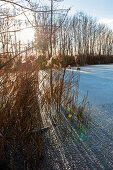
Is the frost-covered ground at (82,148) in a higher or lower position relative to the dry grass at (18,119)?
lower

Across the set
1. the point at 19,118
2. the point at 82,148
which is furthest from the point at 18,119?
the point at 82,148

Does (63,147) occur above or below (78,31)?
below

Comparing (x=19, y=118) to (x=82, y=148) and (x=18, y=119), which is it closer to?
(x=18, y=119)

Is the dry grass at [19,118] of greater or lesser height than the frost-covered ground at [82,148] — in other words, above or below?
above

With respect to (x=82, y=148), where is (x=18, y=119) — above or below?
above

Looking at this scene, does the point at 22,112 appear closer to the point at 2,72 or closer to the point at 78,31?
the point at 2,72

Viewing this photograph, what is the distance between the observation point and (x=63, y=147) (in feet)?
3.01

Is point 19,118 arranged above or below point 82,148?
above

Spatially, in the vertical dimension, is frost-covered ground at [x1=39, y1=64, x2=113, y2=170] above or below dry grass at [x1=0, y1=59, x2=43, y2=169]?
below

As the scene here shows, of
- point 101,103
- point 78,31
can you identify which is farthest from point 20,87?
point 78,31

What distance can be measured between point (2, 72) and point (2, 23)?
0.84 feet

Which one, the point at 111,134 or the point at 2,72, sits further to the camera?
the point at 111,134

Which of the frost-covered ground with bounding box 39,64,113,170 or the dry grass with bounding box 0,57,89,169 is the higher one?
the dry grass with bounding box 0,57,89,169

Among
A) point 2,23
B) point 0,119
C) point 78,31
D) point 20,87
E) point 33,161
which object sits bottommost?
point 33,161
